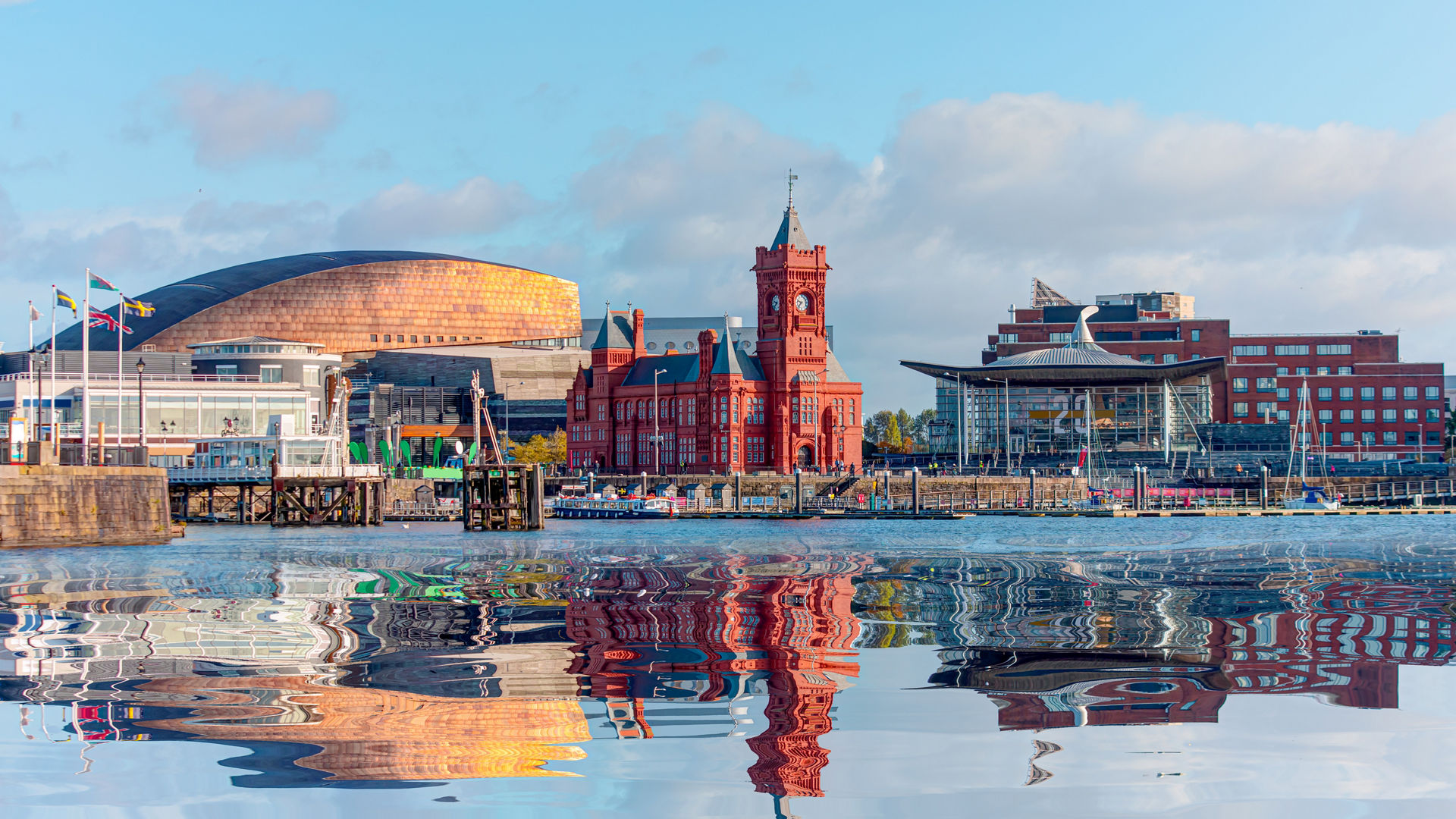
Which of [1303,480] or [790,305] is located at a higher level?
[790,305]

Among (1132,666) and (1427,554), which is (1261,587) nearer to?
(1132,666)

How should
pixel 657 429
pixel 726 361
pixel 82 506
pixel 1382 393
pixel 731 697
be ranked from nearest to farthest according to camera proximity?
pixel 731 697
pixel 82 506
pixel 657 429
pixel 726 361
pixel 1382 393

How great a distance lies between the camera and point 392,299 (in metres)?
197

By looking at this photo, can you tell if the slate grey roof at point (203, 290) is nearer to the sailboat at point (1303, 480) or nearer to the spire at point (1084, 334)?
the spire at point (1084, 334)

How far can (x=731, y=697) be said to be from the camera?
1742 cm

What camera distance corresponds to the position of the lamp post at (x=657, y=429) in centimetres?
13388

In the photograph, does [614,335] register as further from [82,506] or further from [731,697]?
[731,697]

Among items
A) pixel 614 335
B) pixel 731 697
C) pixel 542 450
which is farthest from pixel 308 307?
pixel 731 697

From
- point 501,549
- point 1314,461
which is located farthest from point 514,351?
point 501,549

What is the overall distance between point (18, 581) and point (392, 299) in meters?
165

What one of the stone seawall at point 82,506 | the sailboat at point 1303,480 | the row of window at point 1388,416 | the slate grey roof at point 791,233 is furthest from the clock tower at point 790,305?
the stone seawall at point 82,506

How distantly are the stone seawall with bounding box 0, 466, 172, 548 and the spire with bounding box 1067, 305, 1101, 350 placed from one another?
106 m

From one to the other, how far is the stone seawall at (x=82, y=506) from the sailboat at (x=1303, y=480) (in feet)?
275

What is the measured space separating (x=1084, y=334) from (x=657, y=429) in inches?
1940
